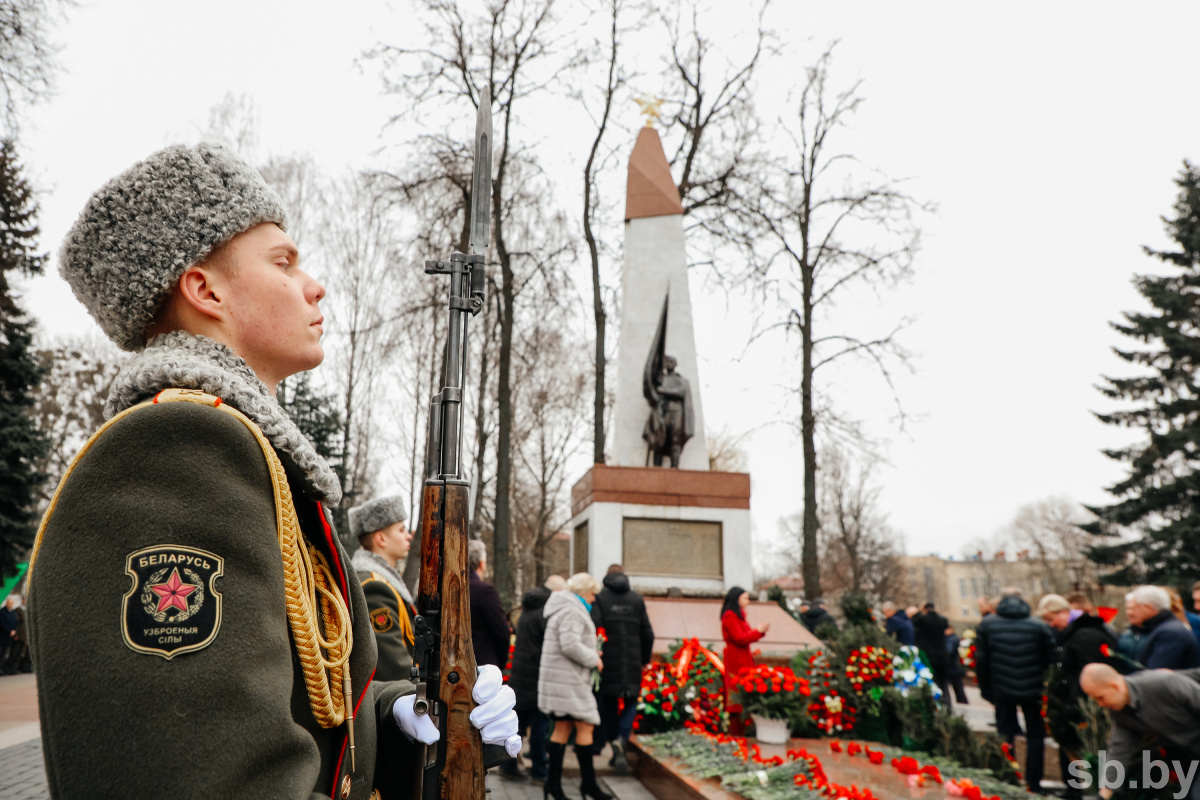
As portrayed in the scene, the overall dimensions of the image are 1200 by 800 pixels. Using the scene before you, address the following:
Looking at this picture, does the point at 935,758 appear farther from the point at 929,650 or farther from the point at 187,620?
the point at 187,620

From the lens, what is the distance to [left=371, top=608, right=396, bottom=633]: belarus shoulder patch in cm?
394

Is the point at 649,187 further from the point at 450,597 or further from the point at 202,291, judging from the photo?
the point at 202,291

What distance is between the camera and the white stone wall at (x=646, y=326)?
14844mm

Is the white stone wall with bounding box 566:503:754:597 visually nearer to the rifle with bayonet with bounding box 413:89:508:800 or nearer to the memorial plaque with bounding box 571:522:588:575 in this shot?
the memorial plaque with bounding box 571:522:588:575

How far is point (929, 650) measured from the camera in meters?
12.6

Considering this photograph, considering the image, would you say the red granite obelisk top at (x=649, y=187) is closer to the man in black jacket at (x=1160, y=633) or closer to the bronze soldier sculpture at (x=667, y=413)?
the bronze soldier sculpture at (x=667, y=413)

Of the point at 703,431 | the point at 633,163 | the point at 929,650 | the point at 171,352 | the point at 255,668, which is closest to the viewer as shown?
the point at 255,668

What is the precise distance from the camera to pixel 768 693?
26.5 feet

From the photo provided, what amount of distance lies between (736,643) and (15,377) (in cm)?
1454

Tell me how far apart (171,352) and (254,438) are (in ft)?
0.84

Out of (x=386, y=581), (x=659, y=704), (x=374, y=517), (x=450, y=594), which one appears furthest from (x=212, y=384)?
(x=659, y=704)

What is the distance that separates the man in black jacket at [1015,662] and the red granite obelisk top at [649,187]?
1046 cm

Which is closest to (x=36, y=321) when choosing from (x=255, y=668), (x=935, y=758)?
(x=935, y=758)

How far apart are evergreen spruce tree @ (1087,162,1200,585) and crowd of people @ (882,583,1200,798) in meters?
17.9
